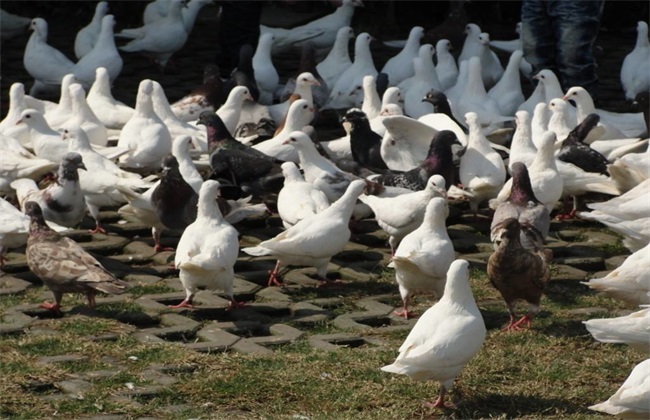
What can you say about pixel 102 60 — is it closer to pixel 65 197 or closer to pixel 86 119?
pixel 86 119

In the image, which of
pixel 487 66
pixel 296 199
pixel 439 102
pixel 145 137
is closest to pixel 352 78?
pixel 487 66

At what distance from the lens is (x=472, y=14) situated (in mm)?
17594

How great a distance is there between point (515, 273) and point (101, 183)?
10.6 ft

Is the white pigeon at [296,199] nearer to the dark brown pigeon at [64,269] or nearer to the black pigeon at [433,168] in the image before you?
the black pigeon at [433,168]

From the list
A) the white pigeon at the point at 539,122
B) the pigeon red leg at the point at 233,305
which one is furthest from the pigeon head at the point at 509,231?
the white pigeon at the point at 539,122

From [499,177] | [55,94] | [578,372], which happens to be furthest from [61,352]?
[55,94]

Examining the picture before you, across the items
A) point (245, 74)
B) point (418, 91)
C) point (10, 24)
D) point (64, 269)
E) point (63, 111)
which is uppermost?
point (64, 269)

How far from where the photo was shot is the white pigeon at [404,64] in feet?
44.3

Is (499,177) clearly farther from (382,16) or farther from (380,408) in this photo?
(382,16)

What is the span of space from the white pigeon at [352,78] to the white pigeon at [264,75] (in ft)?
2.04

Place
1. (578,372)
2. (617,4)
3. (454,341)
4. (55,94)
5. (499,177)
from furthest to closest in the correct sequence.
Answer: (617,4) < (55,94) < (499,177) < (578,372) < (454,341)

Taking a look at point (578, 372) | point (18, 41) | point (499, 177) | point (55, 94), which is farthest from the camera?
point (18, 41)

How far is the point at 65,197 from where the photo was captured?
8789 mm

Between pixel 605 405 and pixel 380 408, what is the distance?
3.49 ft
